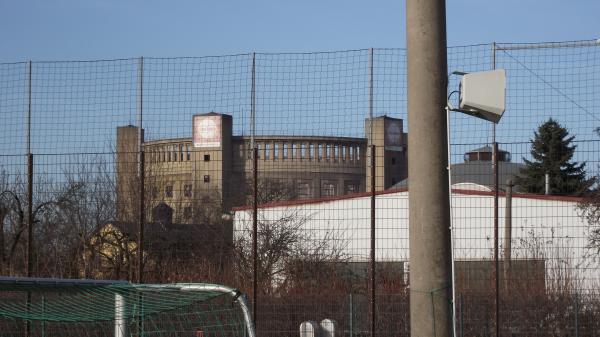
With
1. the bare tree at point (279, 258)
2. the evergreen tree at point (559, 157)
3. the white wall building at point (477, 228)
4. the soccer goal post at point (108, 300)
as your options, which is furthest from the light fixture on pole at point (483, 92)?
the bare tree at point (279, 258)

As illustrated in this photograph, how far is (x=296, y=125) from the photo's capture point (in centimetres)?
1307

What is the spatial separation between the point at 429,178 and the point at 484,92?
83 centimetres

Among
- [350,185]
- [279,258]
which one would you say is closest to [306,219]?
[279,258]

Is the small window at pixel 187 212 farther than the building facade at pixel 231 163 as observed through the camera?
Yes

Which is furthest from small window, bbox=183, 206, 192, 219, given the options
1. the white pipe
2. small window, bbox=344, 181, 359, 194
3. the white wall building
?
the white pipe

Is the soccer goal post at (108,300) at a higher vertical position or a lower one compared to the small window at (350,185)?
lower

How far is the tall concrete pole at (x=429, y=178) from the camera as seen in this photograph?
664 cm

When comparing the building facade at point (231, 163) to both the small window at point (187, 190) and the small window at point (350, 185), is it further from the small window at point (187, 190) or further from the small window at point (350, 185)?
the small window at point (350, 185)

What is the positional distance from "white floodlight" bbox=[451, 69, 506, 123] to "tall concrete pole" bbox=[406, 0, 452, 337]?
11.1 inches

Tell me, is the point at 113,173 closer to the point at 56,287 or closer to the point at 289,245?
the point at 289,245

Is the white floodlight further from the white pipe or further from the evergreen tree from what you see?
the evergreen tree

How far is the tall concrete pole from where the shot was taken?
21.8 ft

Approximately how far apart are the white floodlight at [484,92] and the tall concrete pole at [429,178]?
0.93 ft

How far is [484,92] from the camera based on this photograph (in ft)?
22.8
